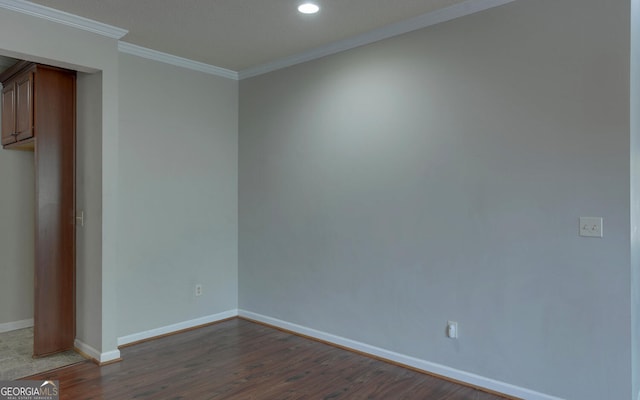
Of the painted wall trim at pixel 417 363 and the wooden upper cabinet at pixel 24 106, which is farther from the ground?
the wooden upper cabinet at pixel 24 106

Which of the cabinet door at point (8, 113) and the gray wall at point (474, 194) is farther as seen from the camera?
the cabinet door at point (8, 113)

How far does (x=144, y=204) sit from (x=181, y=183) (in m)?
0.43

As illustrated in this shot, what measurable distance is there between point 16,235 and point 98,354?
1.84 meters

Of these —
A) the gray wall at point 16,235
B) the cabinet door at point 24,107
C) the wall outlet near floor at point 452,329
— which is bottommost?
the wall outlet near floor at point 452,329

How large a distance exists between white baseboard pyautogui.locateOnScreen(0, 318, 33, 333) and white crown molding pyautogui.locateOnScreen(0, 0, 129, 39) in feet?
9.75

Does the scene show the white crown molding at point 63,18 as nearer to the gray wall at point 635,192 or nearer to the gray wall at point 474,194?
the gray wall at point 474,194

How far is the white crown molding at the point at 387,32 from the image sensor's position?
2957mm

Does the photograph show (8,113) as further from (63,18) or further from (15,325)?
(15,325)

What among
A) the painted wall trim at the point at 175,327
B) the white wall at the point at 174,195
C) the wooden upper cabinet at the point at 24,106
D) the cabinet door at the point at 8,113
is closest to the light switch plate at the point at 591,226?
the white wall at the point at 174,195

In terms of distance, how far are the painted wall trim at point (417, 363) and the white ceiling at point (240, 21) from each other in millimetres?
2555

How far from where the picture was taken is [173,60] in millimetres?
4148

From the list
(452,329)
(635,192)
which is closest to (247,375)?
(452,329)

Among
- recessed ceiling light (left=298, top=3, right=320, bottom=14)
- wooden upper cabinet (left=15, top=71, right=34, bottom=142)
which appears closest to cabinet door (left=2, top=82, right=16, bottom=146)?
wooden upper cabinet (left=15, top=71, right=34, bottom=142)

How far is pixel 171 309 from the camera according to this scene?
4.19 m
